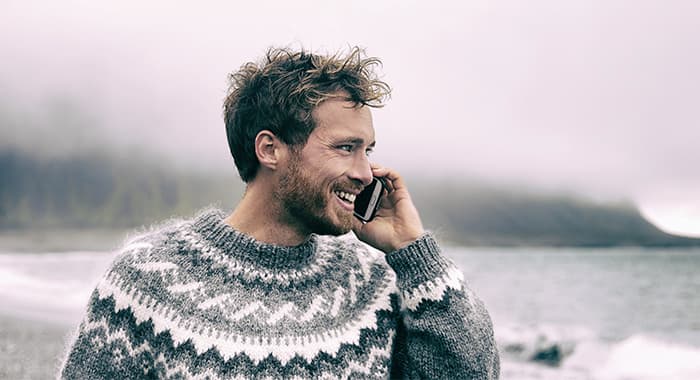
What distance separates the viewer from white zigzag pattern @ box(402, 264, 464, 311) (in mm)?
3031

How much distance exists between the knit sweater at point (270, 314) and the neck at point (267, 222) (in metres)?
0.06

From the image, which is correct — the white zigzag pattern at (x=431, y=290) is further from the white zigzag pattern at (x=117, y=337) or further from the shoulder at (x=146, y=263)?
the white zigzag pattern at (x=117, y=337)

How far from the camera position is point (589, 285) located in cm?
5362

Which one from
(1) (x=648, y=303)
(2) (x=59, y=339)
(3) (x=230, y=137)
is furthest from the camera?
(1) (x=648, y=303)

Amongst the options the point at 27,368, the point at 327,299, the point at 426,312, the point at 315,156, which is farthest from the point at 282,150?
the point at 27,368

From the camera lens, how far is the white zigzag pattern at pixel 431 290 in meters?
3.03

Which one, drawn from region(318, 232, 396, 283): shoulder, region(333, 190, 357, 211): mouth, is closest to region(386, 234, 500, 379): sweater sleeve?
region(318, 232, 396, 283): shoulder

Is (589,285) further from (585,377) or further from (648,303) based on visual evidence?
(585,377)

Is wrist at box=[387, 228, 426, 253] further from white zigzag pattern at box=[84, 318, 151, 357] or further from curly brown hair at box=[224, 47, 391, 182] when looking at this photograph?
white zigzag pattern at box=[84, 318, 151, 357]

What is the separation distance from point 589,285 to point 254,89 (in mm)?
54061

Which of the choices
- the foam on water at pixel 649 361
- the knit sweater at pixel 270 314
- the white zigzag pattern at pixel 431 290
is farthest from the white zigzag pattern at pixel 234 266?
the foam on water at pixel 649 361

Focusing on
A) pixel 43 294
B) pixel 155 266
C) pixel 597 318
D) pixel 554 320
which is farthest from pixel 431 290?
pixel 597 318

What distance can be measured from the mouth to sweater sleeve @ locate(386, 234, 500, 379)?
0.93 feet

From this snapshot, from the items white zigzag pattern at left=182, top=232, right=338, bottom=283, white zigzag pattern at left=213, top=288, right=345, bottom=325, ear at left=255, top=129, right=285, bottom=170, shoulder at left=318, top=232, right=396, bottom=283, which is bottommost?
white zigzag pattern at left=213, top=288, right=345, bottom=325
